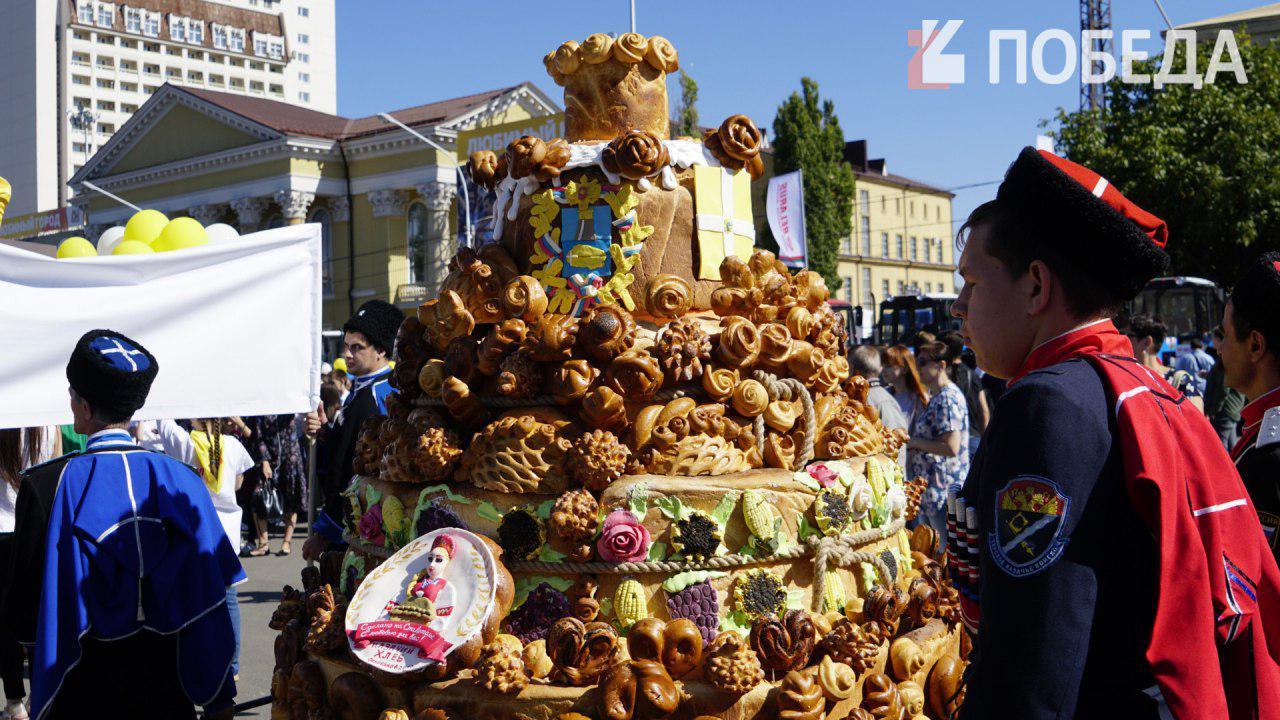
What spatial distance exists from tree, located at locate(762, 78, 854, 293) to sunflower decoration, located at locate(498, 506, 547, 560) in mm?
40603

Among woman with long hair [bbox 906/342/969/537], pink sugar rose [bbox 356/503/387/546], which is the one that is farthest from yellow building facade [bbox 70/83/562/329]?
pink sugar rose [bbox 356/503/387/546]

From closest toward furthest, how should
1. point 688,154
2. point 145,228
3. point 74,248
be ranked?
1. point 688,154
2. point 74,248
3. point 145,228

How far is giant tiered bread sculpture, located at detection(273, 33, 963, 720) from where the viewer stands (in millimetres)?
3590

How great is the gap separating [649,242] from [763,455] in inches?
38.3

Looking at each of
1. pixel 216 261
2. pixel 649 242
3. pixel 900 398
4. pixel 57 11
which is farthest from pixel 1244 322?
pixel 57 11

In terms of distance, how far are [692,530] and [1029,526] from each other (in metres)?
1.99

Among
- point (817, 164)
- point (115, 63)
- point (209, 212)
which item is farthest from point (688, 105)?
point (115, 63)

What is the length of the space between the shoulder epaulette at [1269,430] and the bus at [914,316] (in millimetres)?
26233

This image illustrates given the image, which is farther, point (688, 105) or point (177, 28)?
point (177, 28)

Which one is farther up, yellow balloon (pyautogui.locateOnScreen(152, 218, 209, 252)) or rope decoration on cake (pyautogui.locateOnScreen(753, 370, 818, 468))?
yellow balloon (pyautogui.locateOnScreen(152, 218, 209, 252))

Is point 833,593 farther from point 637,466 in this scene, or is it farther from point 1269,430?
point 1269,430

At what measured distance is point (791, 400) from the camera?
410cm

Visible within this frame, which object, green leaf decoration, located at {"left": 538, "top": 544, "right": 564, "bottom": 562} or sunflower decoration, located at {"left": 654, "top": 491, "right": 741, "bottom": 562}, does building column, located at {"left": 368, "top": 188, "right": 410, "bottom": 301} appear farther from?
sunflower decoration, located at {"left": 654, "top": 491, "right": 741, "bottom": 562}

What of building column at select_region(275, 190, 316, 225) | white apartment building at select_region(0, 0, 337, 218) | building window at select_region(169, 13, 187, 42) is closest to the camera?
building column at select_region(275, 190, 316, 225)
